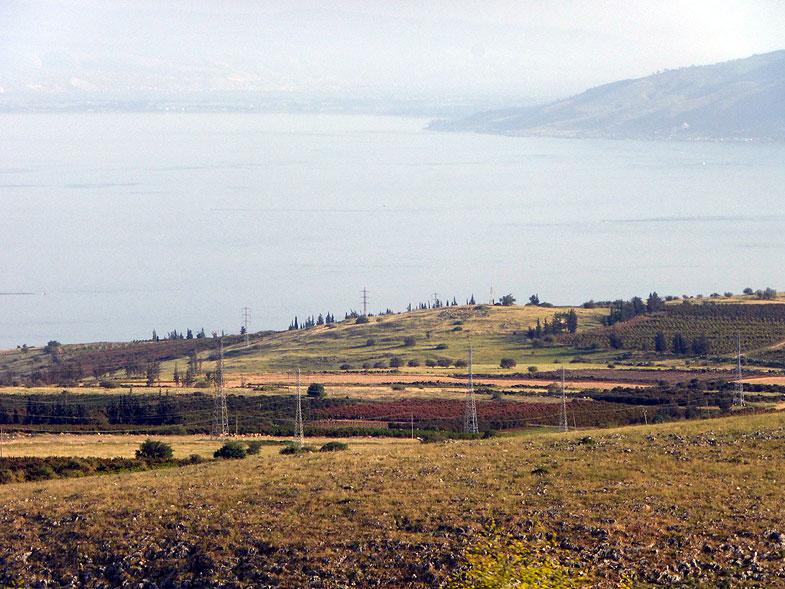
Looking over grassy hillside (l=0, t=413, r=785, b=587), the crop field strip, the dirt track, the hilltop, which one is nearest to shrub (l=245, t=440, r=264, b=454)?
grassy hillside (l=0, t=413, r=785, b=587)

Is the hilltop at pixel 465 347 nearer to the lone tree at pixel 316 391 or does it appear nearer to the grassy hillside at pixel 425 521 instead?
the lone tree at pixel 316 391

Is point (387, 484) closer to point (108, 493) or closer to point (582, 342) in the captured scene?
point (108, 493)

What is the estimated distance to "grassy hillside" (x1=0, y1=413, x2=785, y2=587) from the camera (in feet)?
48.7

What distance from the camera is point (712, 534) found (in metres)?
15.4

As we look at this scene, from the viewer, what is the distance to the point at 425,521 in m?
16.7

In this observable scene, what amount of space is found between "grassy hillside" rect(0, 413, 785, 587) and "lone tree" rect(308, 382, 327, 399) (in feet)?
100

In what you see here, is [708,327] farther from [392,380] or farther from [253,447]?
[253,447]

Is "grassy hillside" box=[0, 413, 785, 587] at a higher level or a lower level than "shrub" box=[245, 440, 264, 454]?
higher

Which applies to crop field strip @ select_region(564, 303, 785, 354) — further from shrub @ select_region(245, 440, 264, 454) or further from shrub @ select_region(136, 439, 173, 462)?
shrub @ select_region(136, 439, 173, 462)

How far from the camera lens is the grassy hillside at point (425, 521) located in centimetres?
1485

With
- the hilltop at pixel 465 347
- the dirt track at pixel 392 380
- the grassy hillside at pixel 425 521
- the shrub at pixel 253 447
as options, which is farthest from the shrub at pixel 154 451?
the hilltop at pixel 465 347

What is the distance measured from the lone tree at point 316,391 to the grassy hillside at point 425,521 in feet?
100

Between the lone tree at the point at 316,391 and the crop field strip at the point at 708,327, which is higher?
the crop field strip at the point at 708,327

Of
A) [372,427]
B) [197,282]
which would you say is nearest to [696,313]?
[372,427]
